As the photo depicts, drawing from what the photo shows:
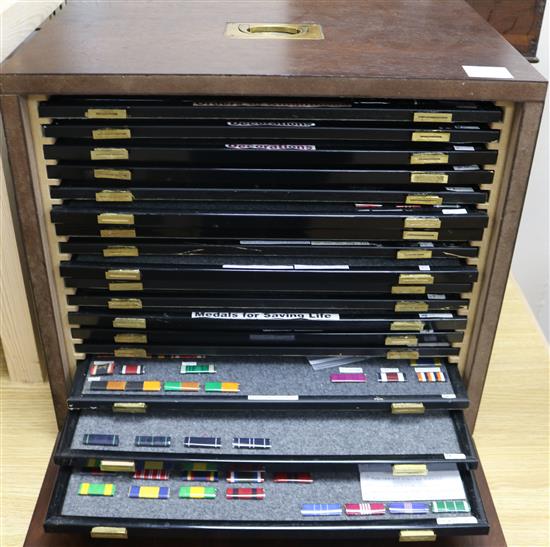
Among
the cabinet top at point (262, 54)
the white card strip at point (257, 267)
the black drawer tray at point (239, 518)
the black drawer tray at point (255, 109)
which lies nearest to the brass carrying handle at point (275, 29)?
the cabinet top at point (262, 54)

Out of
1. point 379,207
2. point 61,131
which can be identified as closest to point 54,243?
point 61,131

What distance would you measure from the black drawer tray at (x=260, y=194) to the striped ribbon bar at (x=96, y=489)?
302mm

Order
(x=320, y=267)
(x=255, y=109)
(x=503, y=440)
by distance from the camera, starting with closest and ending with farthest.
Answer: (x=255, y=109) < (x=320, y=267) < (x=503, y=440)

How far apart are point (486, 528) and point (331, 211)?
1.18 feet

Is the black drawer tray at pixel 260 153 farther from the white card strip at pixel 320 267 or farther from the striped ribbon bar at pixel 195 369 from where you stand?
the striped ribbon bar at pixel 195 369

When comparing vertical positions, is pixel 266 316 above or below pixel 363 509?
above

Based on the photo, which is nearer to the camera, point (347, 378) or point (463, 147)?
point (463, 147)

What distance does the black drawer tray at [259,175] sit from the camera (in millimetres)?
801

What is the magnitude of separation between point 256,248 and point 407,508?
32 cm

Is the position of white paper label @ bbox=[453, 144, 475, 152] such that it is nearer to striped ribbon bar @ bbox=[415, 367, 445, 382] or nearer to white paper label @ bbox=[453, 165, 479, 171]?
white paper label @ bbox=[453, 165, 479, 171]

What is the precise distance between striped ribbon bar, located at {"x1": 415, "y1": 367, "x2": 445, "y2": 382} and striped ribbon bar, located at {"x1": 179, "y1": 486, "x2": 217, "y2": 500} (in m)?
0.27

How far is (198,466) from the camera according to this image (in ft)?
2.77

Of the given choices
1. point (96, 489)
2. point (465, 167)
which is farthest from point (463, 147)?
point (96, 489)

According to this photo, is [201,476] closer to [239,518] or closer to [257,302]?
[239,518]
